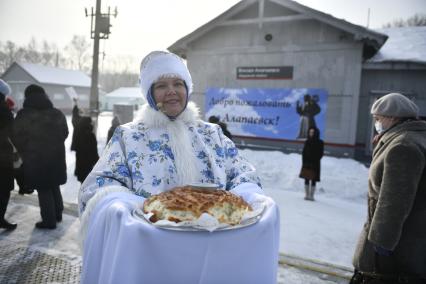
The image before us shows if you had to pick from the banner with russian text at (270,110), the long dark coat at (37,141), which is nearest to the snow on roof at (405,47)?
the banner with russian text at (270,110)

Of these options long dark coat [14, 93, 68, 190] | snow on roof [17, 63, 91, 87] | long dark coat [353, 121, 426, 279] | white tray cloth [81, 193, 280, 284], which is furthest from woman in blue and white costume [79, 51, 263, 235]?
snow on roof [17, 63, 91, 87]

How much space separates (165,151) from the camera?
2080 mm

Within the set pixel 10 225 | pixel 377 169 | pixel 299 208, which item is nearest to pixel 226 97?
pixel 299 208

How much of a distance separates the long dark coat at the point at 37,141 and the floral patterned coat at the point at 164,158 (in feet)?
11.1

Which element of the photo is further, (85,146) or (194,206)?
(85,146)

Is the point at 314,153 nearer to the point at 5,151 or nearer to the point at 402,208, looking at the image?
the point at 402,208

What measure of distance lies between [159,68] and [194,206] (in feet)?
3.46

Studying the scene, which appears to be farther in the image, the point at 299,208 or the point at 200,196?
the point at 299,208

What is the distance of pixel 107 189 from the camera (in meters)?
1.74

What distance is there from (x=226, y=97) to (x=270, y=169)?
3.46 metres

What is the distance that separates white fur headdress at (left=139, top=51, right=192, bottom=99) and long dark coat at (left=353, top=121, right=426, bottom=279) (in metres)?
1.63

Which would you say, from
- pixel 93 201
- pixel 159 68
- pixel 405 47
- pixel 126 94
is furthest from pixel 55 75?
pixel 93 201

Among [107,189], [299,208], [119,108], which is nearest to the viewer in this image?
[107,189]

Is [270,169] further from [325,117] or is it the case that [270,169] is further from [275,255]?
[275,255]
